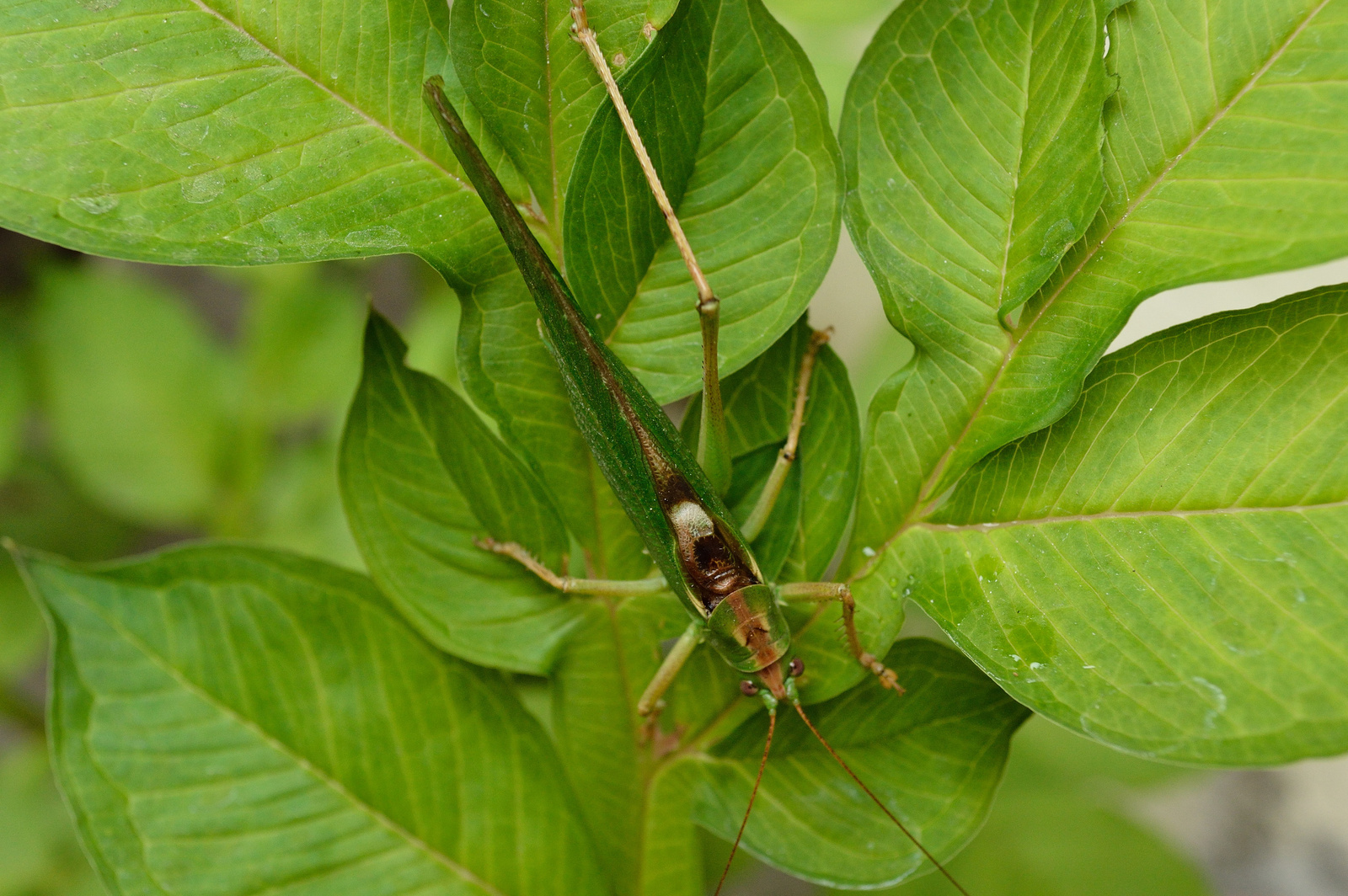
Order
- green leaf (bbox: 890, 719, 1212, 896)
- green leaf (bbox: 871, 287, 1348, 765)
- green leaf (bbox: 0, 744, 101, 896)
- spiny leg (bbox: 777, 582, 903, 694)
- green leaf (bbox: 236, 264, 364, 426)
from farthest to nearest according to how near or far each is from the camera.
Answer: green leaf (bbox: 236, 264, 364, 426) → green leaf (bbox: 0, 744, 101, 896) → green leaf (bbox: 890, 719, 1212, 896) → spiny leg (bbox: 777, 582, 903, 694) → green leaf (bbox: 871, 287, 1348, 765)

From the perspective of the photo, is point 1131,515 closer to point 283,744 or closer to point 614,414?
point 614,414

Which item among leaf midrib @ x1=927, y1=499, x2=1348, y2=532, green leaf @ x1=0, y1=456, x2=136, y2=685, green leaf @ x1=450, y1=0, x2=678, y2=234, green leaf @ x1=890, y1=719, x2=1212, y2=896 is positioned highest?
green leaf @ x1=450, y1=0, x2=678, y2=234

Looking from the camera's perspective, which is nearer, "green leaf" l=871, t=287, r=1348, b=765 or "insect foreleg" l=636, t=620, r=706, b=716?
"green leaf" l=871, t=287, r=1348, b=765

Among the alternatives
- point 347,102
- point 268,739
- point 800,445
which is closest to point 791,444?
point 800,445

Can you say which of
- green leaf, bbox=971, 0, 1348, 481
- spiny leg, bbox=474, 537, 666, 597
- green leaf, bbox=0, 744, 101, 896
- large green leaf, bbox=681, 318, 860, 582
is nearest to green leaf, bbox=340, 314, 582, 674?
spiny leg, bbox=474, 537, 666, 597

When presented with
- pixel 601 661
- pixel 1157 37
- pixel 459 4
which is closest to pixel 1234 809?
pixel 601 661

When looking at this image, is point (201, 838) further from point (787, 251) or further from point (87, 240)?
point (787, 251)

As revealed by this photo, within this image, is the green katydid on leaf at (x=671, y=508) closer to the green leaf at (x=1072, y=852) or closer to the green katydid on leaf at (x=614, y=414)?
the green katydid on leaf at (x=614, y=414)

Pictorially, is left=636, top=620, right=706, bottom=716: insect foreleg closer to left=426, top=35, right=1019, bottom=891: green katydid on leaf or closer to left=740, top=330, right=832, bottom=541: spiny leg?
left=426, top=35, right=1019, bottom=891: green katydid on leaf
